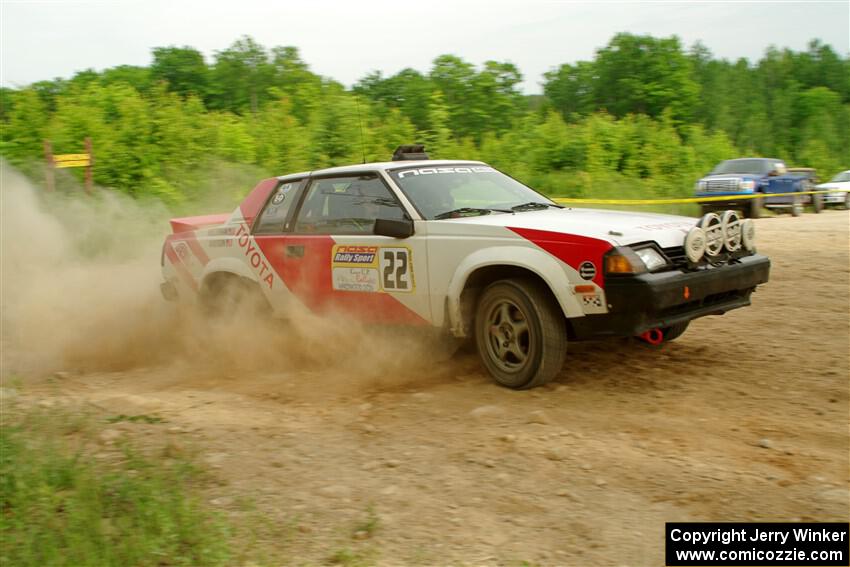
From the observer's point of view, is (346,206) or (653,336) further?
(346,206)

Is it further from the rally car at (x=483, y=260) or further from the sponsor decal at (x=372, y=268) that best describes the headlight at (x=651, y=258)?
the sponsor decal at (x=372, y=268)

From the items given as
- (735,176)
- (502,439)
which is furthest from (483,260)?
(735,176)

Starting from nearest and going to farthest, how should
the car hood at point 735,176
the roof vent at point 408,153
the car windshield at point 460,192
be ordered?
1. the car windshield at point 460,192
2. the roof vent at point 408,153
3. the car hood at point 735,176

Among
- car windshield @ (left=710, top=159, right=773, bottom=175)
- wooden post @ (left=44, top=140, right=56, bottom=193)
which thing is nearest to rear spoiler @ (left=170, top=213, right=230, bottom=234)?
wooden post @ (left=44, top=140, right=56, bottom=193)

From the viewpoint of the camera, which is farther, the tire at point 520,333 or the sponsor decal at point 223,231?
the sponsor decal at point 223,231

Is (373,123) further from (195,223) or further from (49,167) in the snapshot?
(195,223)

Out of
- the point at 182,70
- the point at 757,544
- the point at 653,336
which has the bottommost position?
the point at 757,544

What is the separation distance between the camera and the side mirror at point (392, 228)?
561cm

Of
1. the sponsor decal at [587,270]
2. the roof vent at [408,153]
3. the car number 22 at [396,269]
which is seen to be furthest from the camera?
the roof vent at [408,153]

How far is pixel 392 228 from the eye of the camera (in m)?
5.61

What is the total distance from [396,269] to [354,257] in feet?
1.33

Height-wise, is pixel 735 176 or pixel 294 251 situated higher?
pixel 735 176

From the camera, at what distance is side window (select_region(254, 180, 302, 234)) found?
Answer: 21.8 feet

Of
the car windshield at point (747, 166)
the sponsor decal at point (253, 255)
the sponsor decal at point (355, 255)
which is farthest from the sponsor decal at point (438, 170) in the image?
the car windshield at point (747, 166)
